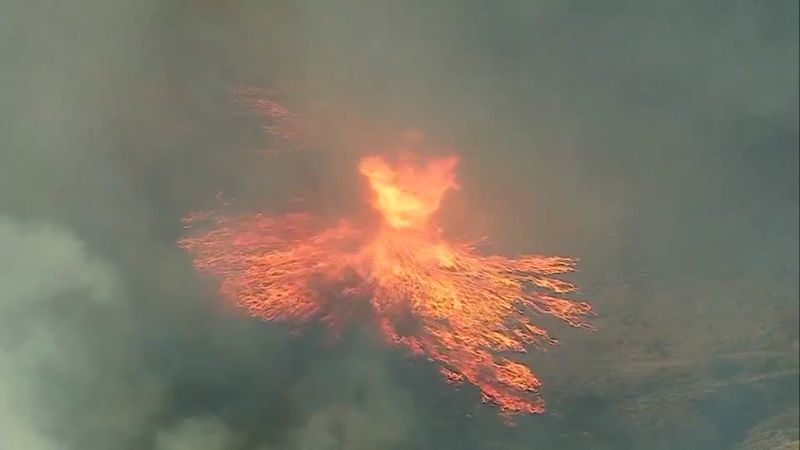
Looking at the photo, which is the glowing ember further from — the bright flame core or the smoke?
the smoke

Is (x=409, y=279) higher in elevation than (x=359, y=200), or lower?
lower

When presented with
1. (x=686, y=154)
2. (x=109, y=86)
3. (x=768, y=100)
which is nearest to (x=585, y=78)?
(x=686, y=154)

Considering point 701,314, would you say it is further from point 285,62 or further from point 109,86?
point 109,86

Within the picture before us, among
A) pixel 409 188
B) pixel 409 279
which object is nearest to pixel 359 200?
pixel 409 188

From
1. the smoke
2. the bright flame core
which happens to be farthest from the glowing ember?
the smoke

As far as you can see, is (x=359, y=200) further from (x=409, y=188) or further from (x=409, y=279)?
(x=409, y=279)
